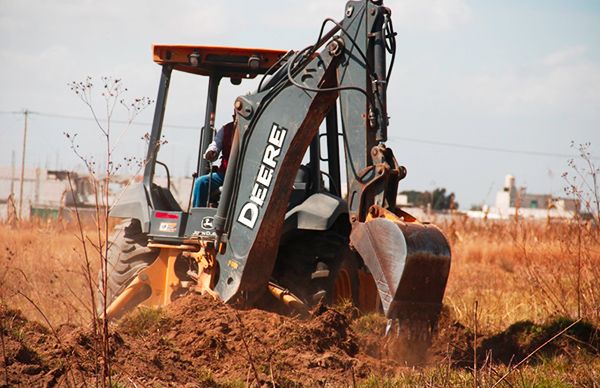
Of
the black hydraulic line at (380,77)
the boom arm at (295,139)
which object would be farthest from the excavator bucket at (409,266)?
the black hydraulic line at (380,77)

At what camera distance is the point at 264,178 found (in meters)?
8.30

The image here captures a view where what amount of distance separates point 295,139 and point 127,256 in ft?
8.61

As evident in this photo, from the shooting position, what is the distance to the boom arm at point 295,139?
7203 mm

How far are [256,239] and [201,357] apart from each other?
62.3 inches

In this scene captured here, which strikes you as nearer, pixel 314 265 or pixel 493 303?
pixel 314 265

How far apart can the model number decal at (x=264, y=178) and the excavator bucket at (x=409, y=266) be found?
5.67ft

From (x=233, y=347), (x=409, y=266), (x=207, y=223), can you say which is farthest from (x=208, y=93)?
(x=409, y=266)

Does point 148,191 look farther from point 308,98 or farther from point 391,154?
point 391,154

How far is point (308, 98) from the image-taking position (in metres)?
7.89

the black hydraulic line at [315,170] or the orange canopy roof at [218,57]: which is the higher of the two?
the orange canopy roof at [218,57]

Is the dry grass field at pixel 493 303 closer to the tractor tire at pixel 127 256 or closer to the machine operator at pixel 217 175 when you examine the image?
the tractor tire at pixel 127 256

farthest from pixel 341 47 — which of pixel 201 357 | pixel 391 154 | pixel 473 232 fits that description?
pixel 473 232

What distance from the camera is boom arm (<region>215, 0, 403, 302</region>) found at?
23.6 feet

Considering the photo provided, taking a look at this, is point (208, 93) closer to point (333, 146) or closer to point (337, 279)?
point (333, 146)
